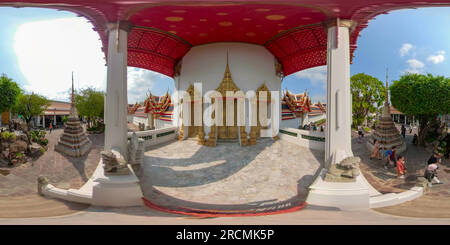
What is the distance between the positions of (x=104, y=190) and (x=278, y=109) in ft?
35.4

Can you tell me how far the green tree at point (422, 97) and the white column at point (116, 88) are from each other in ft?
45.0

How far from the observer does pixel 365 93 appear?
17.2 m

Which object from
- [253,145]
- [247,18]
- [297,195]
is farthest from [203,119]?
[297,195]

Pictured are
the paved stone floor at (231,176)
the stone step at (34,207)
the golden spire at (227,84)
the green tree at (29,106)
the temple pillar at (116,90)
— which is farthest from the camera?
the green tree at (29,106)

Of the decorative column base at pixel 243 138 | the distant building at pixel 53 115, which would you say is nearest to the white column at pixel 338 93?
the decorative column base at pixel 243 138

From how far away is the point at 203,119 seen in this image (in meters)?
12.4

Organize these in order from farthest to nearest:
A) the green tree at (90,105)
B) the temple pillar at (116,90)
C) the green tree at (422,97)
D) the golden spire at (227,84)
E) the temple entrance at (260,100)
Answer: the green tree at (90,105) → the temple entrance at (260,100) → the golden spire at (227,84) → the green tree at (422,97) → the temple pillar at (116,90)

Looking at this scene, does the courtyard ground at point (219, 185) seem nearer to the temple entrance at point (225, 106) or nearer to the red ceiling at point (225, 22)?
the temple entrance at point (225, 106)

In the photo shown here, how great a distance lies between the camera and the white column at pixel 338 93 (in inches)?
237

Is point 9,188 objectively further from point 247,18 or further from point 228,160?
point 247,18

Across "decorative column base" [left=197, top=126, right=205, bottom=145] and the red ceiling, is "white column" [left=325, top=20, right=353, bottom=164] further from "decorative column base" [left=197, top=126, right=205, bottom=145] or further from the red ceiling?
"decorative column base" [left=197, top=126, right=205, bottom=145]

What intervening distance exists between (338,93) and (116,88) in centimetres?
641

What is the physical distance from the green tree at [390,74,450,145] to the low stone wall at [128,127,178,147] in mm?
12959

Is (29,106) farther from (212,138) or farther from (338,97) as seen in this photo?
(338,97)
